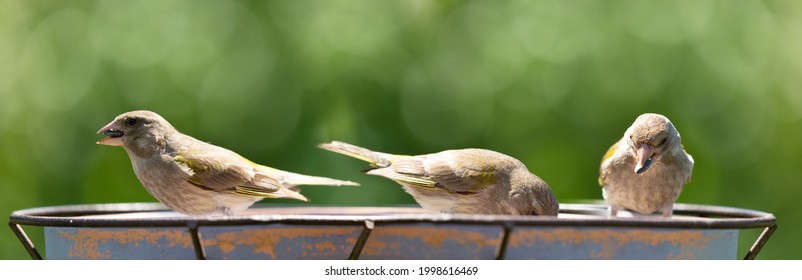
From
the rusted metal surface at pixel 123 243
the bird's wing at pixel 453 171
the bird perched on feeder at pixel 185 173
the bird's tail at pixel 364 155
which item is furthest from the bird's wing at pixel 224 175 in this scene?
the rusted metal surface at pixel 123 243

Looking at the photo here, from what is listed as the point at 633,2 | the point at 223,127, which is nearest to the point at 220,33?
the point at 223,127

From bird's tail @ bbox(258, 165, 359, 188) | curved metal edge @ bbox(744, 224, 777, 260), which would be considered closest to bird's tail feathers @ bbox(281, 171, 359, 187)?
bird's tail @ bbox(258, 165, 359, 188)

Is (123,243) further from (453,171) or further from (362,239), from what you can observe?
(453,171)

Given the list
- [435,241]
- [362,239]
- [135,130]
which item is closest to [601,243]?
[435,241]

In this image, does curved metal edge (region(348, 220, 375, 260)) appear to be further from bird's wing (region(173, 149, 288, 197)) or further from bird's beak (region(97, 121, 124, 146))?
bird's beak (region(97, 121, 124, 146))

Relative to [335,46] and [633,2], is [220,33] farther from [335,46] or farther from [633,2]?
[633,2]
